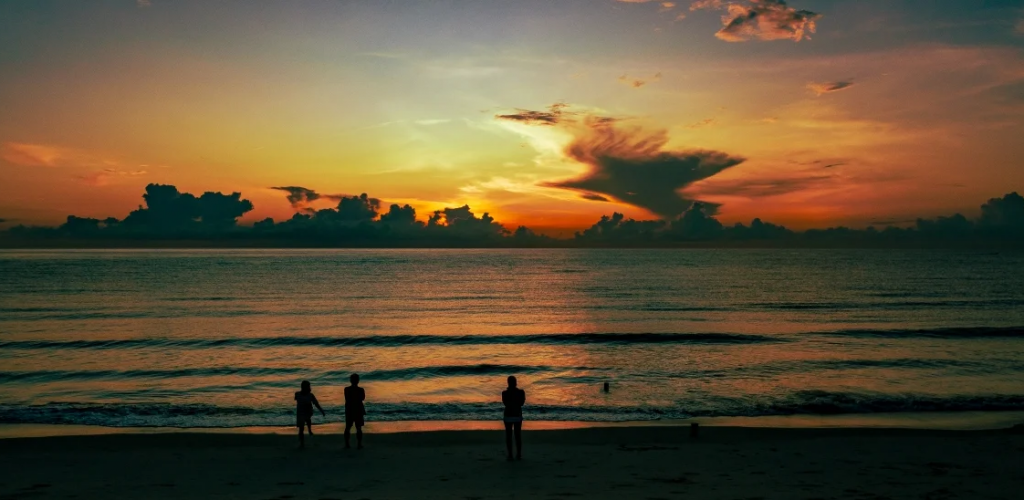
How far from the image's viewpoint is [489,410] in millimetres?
23266

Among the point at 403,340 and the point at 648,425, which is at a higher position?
the point at 648,425

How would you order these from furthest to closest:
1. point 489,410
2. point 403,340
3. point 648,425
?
1. point 403,340
2. point 489,410
3. point 648,425

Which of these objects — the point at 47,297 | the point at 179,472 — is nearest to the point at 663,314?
the point at 179,472

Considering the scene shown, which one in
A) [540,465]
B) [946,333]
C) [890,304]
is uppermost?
[540,465]

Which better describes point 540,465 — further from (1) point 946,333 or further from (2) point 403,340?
(1) point 946,333

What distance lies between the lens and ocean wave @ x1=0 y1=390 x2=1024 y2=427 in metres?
21.8

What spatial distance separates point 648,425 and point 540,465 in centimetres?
675

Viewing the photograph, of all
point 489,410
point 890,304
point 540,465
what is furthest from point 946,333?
point 540,465

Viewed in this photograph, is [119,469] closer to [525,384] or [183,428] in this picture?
[183,428]

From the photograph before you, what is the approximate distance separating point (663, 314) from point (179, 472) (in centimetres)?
4508

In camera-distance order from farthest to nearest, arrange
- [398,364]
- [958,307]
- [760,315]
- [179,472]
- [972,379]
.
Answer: [958,307], [760,315], [398,364], [972,379], [179,472]

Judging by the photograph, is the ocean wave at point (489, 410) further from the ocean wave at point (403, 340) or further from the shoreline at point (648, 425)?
the ocean wave at point (403, 340)

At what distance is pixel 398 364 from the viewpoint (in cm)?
3284

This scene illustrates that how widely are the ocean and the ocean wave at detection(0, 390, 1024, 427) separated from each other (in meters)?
0.10
